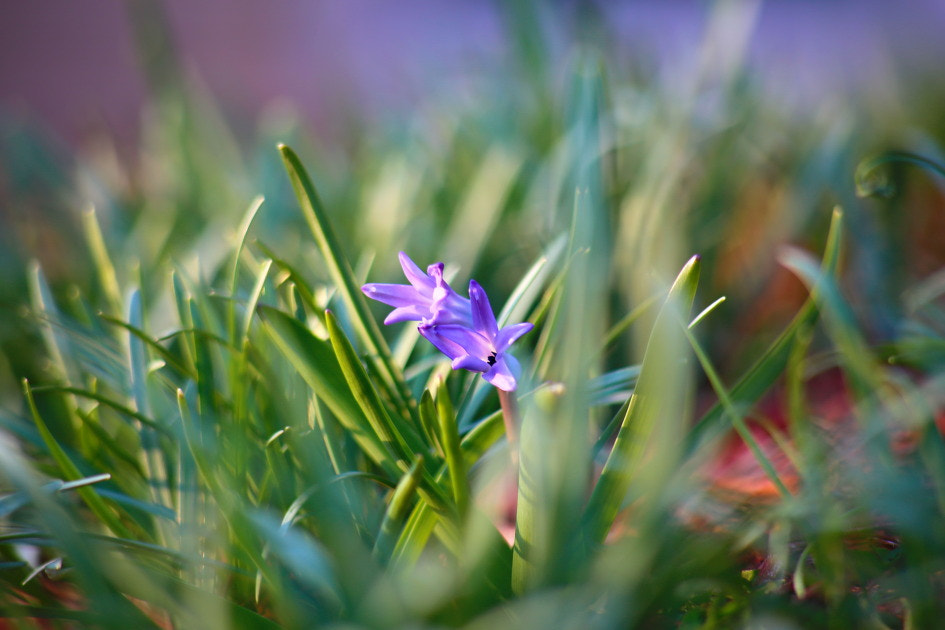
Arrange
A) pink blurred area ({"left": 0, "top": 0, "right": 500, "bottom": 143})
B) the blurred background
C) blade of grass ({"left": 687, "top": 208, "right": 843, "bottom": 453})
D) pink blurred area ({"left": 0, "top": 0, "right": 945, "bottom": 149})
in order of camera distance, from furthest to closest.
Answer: pink blurred area ({"left": 0, "top": 0, "right": 500, "bottom": 143}) → pink blurred area ({"left": 0, "top": 0, "right": 945, "bottom": 149}) → the blurred background → blade of grass ({"left": 687, "top": 208, "right": 843, "bottom": 453})

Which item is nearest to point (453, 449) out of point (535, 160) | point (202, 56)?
point (535, 160)

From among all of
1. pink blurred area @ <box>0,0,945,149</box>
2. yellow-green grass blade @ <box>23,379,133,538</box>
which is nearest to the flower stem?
yellow-green grass blade @ <box>23,379,133,538</box>

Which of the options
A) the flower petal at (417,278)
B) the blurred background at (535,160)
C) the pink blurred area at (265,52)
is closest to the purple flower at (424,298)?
the flower petal at (417,278)

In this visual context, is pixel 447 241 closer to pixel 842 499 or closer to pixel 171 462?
pixel 171 462

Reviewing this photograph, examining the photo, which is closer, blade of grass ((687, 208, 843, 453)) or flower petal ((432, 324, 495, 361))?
flower petal ((432, 324, 495, 361))

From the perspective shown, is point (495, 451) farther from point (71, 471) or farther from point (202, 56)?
point (202, 56)

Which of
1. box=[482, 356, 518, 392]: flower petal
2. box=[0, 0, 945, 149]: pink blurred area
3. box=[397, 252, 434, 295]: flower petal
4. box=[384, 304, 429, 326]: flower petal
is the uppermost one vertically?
box=[0, 0, 945, 149]: pink blurred area

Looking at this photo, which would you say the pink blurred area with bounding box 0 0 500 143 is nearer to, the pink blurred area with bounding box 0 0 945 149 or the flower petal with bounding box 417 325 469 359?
the pink blurred area with bounding box 0 0 945 149

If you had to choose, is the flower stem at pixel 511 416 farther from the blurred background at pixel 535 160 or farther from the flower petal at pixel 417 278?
the blurred background at pixel 535 160
